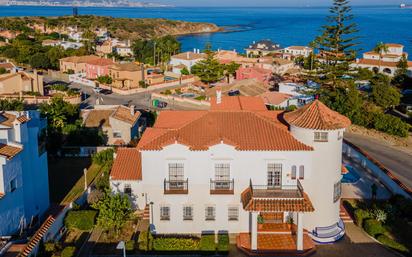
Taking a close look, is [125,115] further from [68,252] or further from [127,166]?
[68,252]

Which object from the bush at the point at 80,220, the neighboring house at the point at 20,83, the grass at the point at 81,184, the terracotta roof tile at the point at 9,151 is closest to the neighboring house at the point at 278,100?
the grass at the point at 81,184

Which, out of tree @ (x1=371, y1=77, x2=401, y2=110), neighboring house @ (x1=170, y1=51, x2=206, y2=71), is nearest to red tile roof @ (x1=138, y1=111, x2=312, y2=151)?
tree @ (x1=371, y1=77, x2=401, y2=110)

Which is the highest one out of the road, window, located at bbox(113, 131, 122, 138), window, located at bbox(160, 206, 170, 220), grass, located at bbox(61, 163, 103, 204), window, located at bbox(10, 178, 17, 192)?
window, located at bbox(10, 178, 17, 192)

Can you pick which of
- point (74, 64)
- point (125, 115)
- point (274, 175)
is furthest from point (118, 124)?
point (74, 64)

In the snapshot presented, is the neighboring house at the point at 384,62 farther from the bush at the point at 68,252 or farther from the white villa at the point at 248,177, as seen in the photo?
the bush at the point at 68,252

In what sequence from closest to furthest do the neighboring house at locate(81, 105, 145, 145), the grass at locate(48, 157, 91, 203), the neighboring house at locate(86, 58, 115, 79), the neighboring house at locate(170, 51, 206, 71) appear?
the grass at locate(48, 157, 91, 203), the neighboring house at locate(81, 105, 145, 145), the neighboring house at locate(86, 58, 115, 79), the neighboring house at locate(170, 51, 206, 71)

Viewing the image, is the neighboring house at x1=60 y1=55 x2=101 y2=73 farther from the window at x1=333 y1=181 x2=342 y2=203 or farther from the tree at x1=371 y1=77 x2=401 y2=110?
the window at x1=333 y1=181 x2=342 y2=203
